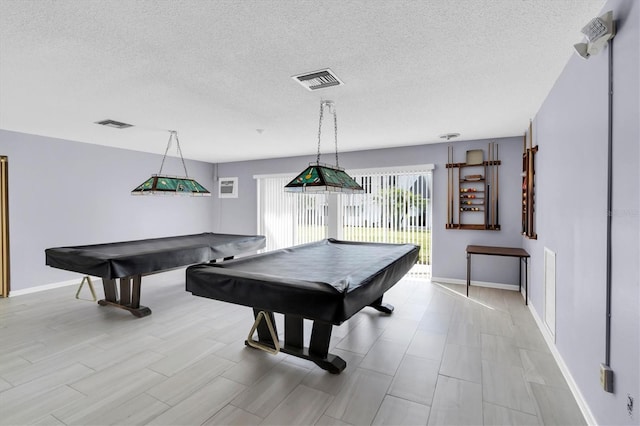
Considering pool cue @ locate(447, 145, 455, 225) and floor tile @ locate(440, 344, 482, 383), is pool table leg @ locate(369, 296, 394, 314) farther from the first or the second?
pool cue @ locate(447, 145, 455, 225)

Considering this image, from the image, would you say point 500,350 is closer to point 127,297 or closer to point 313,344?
point 313,344

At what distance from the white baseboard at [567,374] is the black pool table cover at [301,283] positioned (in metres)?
1.37

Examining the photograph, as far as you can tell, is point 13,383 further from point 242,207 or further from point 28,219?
point 242,207

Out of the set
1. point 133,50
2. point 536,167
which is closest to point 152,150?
point 133,50

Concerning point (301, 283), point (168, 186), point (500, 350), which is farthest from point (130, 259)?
point (500, 350)

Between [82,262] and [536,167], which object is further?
[536,167]

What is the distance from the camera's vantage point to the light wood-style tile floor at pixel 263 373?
1991 mm

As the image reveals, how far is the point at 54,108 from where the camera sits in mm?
3518

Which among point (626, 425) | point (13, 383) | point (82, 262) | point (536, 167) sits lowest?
point (13, 383)

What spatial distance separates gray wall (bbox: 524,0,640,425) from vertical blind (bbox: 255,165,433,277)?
8.77 feet

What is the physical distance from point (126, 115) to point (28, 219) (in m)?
2.54

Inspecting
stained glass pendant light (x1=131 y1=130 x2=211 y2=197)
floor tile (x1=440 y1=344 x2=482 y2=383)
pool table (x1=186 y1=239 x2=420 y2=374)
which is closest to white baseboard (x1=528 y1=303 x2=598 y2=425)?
floor tile (x1=440 y1=344 x2=482 y2=383)

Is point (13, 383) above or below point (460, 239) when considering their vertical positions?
below

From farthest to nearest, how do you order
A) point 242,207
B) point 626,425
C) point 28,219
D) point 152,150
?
point 242,207 < point 152,150 < point 28,219 < point 626,425
